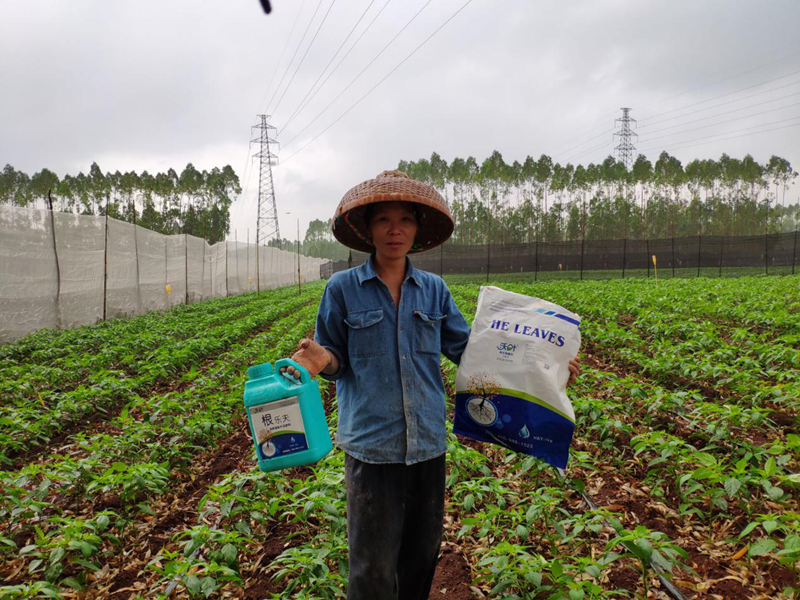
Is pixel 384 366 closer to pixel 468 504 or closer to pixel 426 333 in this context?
pixel 426 333

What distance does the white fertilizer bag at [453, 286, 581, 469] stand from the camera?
164 centimetres

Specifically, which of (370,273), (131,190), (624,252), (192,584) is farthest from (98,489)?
(131,190)

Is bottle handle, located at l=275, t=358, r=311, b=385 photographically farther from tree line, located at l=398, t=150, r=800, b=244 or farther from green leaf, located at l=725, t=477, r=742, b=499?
tree line, located at l=398, t=150, r=800, b=244

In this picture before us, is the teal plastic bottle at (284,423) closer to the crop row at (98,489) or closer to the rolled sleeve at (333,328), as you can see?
the rolled sleeve at (333,328)

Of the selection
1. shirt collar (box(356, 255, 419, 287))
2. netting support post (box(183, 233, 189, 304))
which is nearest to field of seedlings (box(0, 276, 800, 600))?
shirt collar (box(356, 255, 419, 287))

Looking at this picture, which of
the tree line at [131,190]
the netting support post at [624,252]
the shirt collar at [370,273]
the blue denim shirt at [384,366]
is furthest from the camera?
the tree line at [131,190]

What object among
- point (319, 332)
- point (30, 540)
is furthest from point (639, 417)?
point (30, 540)

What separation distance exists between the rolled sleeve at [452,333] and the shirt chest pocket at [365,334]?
0.33 metres

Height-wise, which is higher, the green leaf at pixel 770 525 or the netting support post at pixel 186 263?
the netting support post at pixel 186 263

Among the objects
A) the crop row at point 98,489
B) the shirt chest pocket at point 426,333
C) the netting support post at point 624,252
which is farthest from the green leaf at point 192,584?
the netting support post at point 624,252

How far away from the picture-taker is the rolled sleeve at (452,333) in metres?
1.76

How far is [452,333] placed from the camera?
177cm

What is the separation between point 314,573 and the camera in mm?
2072

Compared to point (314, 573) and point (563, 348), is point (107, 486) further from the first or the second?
point (563, 348)
